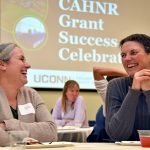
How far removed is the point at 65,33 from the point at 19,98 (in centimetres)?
376

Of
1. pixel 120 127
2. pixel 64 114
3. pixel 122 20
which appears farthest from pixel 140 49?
pixel 122 20

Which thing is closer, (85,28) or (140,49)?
(140,49)

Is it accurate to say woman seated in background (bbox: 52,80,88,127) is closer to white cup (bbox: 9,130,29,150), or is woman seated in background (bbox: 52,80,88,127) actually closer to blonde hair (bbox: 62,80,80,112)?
blonde hair (bbox: 62,80,80,112)

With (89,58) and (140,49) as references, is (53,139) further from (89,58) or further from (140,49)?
(89,58)

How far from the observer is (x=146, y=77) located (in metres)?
2.24

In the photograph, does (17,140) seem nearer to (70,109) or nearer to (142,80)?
(142,80)

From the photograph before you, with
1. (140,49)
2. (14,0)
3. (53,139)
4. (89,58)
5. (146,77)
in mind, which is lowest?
(53,139)

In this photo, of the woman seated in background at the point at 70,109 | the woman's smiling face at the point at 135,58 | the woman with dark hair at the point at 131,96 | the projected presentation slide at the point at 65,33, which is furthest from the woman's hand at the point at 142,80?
the projected presentation slide at the point at 65,33

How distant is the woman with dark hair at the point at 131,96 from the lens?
7.30ft

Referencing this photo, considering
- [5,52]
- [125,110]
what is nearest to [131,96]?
[125,110]

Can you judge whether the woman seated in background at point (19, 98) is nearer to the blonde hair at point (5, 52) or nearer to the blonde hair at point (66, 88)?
the blonde hair at point (5, 52)

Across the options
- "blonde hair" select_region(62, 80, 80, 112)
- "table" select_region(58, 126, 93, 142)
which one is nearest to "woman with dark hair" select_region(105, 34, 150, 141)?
"table" select_region(58, 126, 93, 142)

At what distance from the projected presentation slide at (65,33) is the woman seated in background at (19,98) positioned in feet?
11.0

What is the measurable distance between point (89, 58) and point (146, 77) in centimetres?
421
